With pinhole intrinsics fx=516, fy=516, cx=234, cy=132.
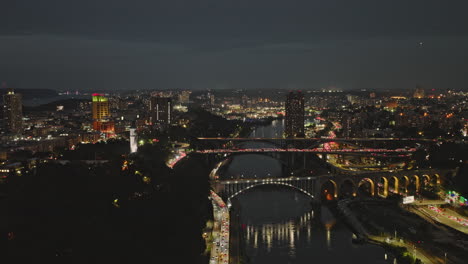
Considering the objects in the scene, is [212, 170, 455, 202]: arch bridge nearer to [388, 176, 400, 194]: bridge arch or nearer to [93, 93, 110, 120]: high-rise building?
[388, 176, 400, 194]: bridge arch

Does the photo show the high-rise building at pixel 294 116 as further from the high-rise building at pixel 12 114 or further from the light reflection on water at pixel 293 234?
the light reflection on water at pixel 293 234

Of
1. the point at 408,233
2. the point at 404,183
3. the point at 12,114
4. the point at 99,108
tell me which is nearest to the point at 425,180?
the point at 404,183

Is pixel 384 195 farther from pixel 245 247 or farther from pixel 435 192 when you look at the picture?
pixel 245 247

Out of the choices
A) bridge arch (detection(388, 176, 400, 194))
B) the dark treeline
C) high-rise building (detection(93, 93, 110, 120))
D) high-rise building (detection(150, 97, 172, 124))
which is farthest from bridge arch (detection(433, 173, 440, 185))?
high-rise building (detection(150, 97, 172, 124))

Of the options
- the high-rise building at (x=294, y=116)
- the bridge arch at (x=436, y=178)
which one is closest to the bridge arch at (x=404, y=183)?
the bridge arch at (x=436, y=178)

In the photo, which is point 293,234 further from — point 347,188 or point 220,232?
point 347,188

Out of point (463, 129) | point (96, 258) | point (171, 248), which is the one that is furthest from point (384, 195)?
point (463, 129)

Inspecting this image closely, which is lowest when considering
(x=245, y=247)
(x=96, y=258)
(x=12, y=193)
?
(x=245, y=247)
